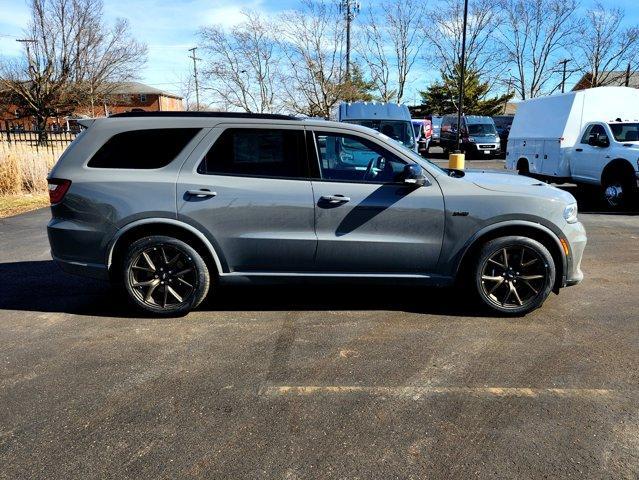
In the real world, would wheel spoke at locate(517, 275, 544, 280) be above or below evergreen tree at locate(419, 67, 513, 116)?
below

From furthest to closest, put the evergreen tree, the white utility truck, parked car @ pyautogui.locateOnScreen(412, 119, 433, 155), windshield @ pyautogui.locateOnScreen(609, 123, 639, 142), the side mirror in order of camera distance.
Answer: the evergreen tree < parked car @ pyautogui.locateOnScreen(412, 119, 433, 155) < windshield @ pyautogui.locateOnScreen(609, 123, 639, 142) < the white utility truck < the side mirror

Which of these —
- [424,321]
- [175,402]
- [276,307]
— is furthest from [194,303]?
[424,321]

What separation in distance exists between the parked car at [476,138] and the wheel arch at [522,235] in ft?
75.6

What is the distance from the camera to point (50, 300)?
17.0 feet

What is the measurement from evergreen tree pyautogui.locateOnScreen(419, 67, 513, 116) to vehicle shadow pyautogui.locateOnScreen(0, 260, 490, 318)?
47009 mm

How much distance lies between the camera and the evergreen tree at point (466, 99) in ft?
164

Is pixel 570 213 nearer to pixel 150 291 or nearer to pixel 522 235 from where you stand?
pixel 522 235

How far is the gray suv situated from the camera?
443 cm

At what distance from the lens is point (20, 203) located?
11.7 m

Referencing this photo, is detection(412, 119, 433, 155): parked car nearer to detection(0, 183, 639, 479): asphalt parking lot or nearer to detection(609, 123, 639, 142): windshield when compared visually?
detection(609, 123, 639, 142): windshield

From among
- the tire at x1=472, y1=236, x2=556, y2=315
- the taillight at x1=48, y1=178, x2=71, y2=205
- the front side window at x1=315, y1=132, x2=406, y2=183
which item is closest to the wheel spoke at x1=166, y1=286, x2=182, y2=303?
the taillight at x1=48, y1=178, x2=71, y2=205

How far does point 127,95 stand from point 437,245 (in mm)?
49915

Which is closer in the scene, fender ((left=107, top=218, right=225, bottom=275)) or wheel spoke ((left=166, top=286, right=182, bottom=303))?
fender ((left=107, top=218, right=225, bottom=275))

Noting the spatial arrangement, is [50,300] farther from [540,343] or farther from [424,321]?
[540,343]
